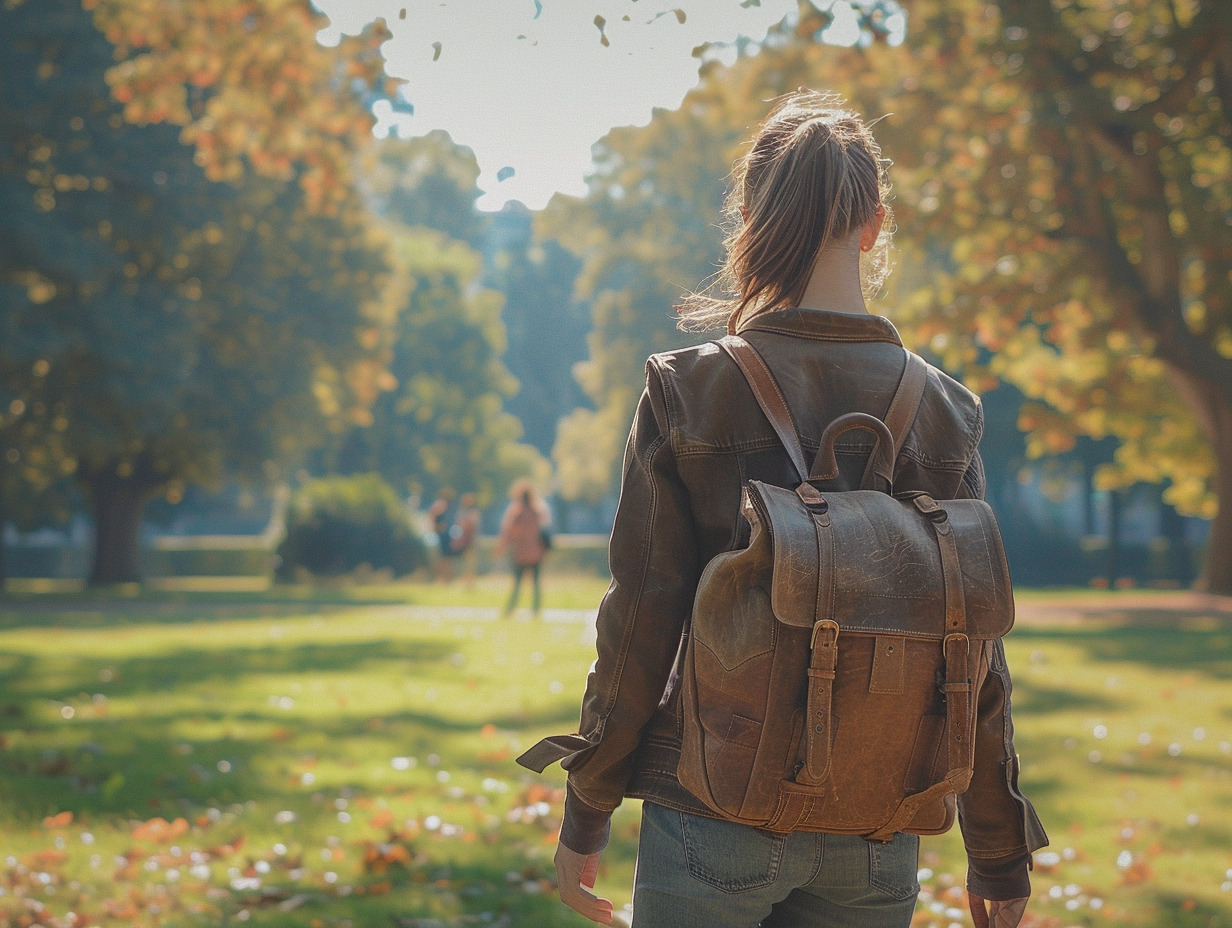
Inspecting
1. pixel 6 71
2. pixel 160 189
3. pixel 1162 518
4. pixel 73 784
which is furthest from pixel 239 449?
pixel 1162 518

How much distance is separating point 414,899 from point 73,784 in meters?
3.02

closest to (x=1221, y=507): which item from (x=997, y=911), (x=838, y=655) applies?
(x=997, y=911)

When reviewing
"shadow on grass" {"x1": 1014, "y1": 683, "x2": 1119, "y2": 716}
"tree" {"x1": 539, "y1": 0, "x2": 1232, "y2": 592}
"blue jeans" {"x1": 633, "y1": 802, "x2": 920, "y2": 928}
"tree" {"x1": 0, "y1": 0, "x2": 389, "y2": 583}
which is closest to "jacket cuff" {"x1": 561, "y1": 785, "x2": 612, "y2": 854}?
"blue jeans" {"x1": 633, "y1": 802, "x2": 920, "y2": 928}

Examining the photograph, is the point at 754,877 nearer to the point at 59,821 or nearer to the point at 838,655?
the point at 838,655

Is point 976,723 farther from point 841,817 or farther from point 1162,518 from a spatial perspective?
point 1162,518

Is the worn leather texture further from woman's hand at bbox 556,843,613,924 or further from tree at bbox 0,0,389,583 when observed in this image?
tree at bbox 0,0,389,583

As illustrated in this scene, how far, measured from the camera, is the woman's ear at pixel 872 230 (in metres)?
2.28

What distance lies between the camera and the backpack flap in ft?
6.35

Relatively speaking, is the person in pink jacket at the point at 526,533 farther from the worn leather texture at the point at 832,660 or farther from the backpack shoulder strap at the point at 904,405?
the worn leather texture at the point at 832,660

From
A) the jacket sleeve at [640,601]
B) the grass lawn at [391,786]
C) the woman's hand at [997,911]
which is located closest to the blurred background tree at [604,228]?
the jacket sleeve at [640,601]

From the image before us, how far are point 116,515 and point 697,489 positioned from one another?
3136 centimetres

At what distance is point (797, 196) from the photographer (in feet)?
7.29

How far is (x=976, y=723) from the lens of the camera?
7.09 feet

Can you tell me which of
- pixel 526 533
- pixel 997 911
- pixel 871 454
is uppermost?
pixel 871 454
